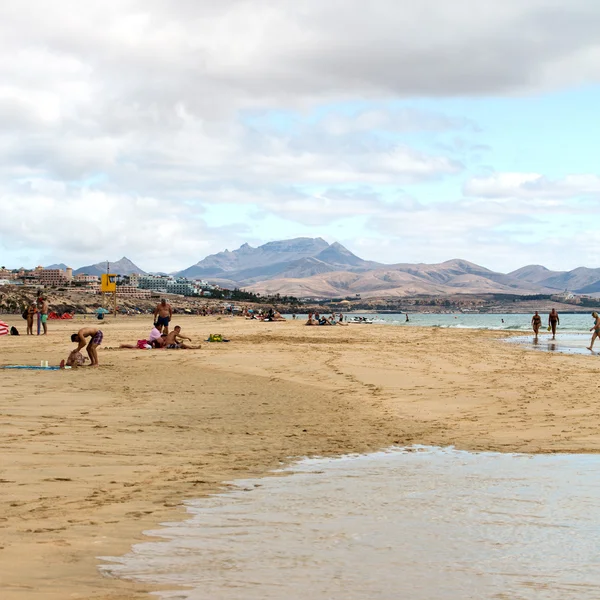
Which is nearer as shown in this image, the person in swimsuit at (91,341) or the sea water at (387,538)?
the sea water at (387,538)

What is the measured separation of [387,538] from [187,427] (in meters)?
5.91

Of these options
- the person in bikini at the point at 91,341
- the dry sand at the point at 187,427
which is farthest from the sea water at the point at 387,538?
the person in bikini at the point at 91,341

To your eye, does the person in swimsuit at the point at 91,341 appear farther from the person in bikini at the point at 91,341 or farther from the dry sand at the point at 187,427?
the dry sand at the point at 187,427

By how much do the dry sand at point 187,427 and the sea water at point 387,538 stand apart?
20.5 inches

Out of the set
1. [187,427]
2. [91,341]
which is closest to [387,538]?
[187,427]

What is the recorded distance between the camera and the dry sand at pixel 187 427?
19.1ft

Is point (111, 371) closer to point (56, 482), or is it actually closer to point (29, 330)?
point (56, 482)

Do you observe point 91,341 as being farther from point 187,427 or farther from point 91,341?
point 187,427

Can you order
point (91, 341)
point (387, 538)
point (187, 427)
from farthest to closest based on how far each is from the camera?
point (91, 341) → point (187, 427) → point (387, 538)

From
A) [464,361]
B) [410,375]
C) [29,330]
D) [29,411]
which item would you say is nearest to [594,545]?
[29,411]

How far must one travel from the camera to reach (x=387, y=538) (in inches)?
242

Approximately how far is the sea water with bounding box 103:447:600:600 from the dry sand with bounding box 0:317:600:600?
521mm

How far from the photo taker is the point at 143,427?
444 inches

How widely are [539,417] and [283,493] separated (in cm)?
694
